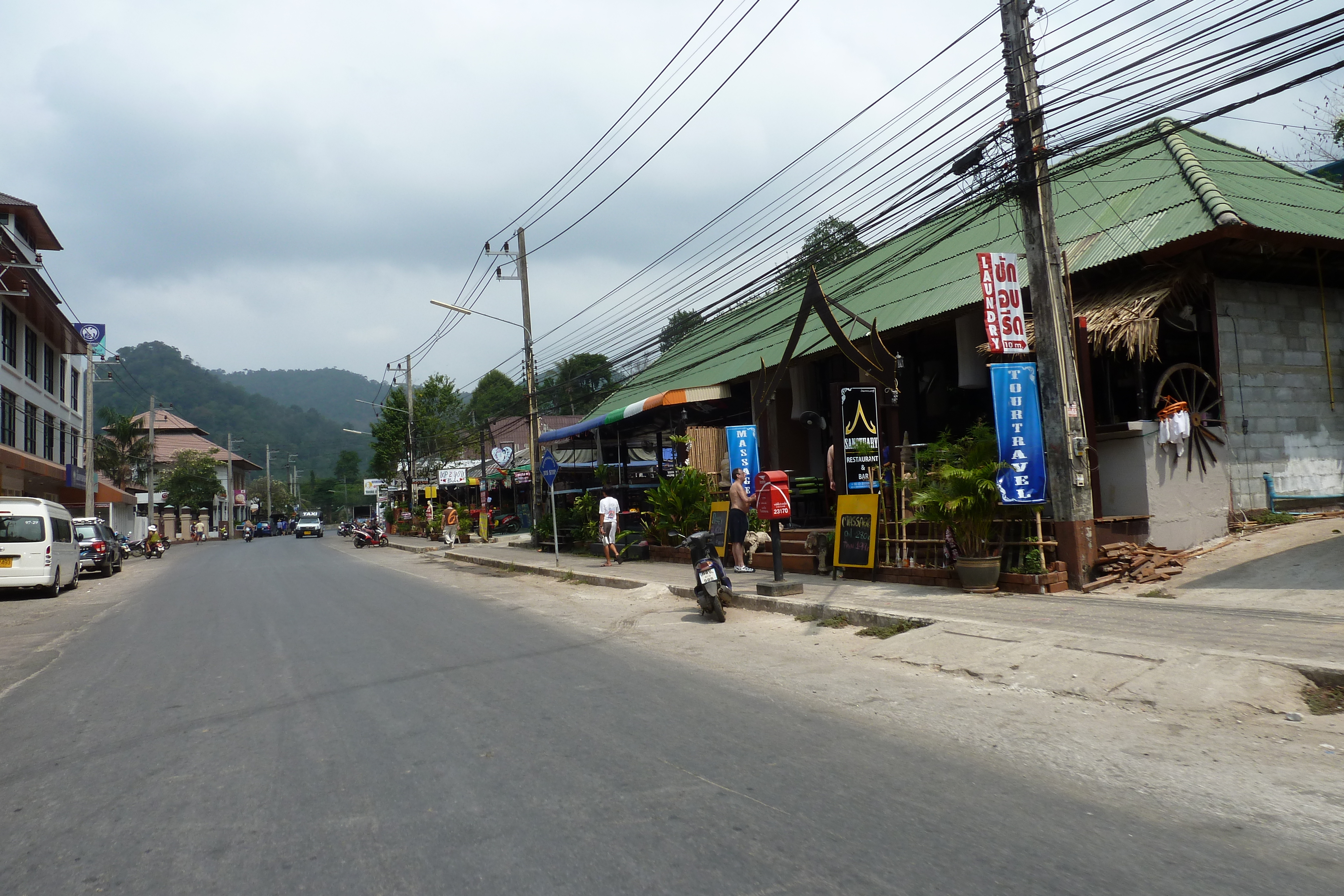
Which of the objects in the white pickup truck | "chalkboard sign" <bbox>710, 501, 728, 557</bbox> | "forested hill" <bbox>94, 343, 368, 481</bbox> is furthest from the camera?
"forested hill" <bbox>94, 343, 368, 481</bbox>

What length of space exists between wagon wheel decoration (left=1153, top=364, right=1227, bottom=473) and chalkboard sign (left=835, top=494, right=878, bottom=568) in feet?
13.5

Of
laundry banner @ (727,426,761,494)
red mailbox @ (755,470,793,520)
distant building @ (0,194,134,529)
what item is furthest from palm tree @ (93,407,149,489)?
red mailbox @ (755,470,793,520)

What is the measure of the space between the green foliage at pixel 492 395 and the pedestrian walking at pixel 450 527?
33322 mm

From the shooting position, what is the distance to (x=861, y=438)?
13695mm

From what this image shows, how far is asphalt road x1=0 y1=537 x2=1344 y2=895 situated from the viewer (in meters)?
3.59

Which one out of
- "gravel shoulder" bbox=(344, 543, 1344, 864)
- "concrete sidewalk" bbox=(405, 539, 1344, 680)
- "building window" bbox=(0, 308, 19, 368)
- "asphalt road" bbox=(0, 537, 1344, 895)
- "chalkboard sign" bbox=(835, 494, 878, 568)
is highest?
"building window" bbox=(0, 308, 19, 368)

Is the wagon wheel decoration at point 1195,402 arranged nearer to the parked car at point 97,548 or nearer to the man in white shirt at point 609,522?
the man in white shirt at point 609,522

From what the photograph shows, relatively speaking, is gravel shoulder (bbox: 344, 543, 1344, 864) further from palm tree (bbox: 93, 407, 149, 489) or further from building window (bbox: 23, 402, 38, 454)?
palm tree (bbox: 93, 407, 149, 489)

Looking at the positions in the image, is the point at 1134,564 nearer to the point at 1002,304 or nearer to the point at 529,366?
the point at 1002,304

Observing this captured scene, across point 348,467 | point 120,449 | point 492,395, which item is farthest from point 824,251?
point 348,467

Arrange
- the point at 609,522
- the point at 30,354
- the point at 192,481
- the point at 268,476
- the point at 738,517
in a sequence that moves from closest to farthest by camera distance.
→ 1. the point at 738,517
2. the point at 609,522
3. the point at 30,354
4. the point at 192,481
5. the point at 268,476

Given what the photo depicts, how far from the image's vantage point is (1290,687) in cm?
615

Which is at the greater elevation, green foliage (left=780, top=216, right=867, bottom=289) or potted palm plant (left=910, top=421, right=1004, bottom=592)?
green foliage (left=780, top=216, right=867, bottom=289)

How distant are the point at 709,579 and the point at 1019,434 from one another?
427 cm
